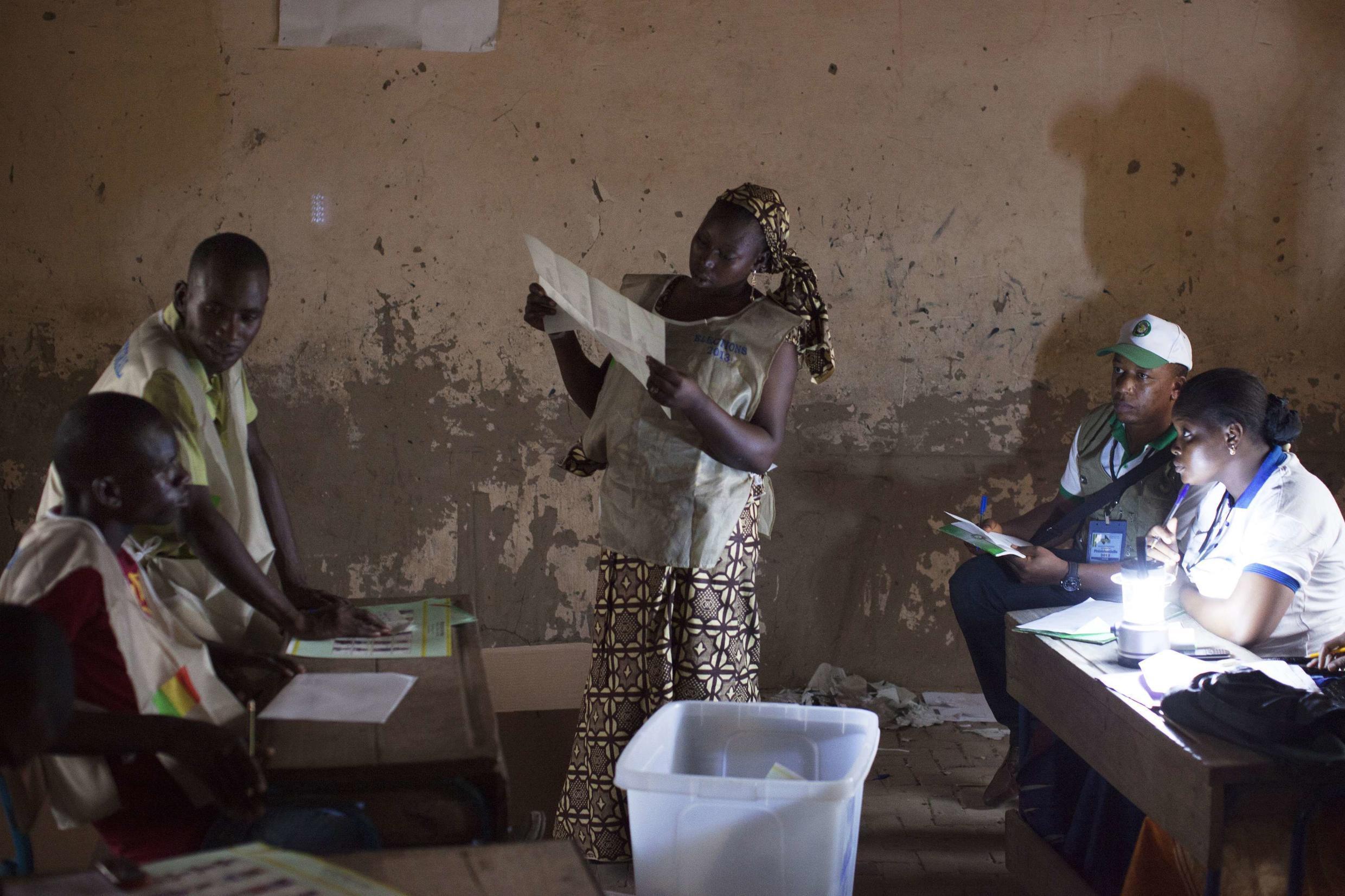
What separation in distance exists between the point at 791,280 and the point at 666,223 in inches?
59.3

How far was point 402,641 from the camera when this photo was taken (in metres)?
2.14

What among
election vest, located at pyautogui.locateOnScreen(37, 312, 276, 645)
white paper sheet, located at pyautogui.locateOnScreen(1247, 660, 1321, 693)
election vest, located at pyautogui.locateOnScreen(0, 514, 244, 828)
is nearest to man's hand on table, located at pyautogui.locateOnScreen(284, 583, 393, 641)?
election vest, located at pyautogui.locateOnScreen(37, 312, 276, 645)

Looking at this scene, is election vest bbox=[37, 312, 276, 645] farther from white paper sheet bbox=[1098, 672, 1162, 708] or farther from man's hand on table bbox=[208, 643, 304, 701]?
white paper sheet bbox=[1098, 672, 1162, 708]

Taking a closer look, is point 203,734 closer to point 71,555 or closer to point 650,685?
point 71,555

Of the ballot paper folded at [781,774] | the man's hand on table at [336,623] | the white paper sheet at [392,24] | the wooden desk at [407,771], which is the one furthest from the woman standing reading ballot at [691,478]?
the white paper sheet at [392,24]

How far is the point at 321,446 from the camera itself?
13.3 ft

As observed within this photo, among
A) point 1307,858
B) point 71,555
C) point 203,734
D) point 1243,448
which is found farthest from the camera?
point 1243,448

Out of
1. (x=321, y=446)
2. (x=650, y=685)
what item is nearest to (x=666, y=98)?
(x=321, y=446)

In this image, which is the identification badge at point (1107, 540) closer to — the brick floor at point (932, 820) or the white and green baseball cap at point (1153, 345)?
the white and green baseball cap at point (1153, 345)

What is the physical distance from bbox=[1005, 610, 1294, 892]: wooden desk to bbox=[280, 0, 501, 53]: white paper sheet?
8.79ft

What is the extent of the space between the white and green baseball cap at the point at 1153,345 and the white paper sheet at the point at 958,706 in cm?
139

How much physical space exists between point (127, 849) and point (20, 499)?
293 centimetres

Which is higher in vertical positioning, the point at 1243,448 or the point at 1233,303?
the point at 1233,303

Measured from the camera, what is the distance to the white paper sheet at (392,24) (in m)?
3.83
